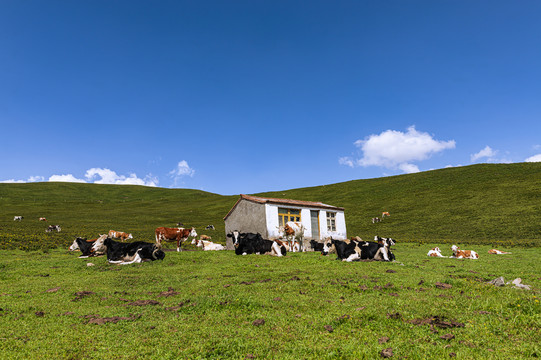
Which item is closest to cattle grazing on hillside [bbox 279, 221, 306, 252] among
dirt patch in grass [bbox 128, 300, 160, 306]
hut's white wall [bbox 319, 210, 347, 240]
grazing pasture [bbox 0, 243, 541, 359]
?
hut's white wall [bbox 319, 210, 347, 240]

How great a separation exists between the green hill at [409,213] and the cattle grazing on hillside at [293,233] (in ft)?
48.5

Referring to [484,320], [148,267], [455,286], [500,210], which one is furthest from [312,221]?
[500,210]

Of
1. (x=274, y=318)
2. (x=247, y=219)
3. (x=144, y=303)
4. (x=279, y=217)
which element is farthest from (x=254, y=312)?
(x=247, y=219)

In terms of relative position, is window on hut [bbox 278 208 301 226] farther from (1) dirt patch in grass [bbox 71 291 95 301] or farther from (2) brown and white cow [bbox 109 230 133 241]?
(1) dirt patch in grass [bbox 71 291 95 301]

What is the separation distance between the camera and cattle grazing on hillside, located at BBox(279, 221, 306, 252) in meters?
29.1

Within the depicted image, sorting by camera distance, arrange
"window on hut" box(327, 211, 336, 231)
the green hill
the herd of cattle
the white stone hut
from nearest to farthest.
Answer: the herd of cattle → the white stone hut → "window on hut" box(327, 211, 336, 231) → the green hill

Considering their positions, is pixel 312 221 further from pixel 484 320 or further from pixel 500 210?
pixel 500 210

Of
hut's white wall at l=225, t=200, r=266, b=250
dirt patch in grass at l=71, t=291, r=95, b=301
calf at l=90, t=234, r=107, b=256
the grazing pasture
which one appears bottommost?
the grazing pasture

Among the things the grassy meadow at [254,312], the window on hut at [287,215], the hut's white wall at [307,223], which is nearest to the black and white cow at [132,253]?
the grassy meadow at [254,312]

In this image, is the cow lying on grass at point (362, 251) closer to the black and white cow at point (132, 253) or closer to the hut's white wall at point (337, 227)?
the black and white cow at point (132, 253)

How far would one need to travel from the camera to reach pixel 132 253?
17766 mm

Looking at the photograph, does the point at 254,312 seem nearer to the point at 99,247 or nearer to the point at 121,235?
the point at 99,247

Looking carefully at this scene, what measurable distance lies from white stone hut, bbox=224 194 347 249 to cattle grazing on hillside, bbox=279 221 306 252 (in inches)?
31.0

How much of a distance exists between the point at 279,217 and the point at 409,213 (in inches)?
1482
